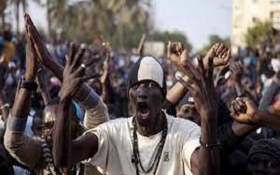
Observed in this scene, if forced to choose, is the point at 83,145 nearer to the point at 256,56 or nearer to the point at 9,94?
the point at 9,94

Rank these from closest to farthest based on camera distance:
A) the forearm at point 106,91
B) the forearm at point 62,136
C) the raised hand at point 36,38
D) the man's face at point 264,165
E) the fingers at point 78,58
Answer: the fingers at point 78,58 < the forearm at point 62,136 < the raised hand at point 36,38 < the man's face at point 264,165 < the forearm at point 106,91

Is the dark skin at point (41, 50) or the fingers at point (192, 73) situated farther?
the dark skin at point (41, 50)

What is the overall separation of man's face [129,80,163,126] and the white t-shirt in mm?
130

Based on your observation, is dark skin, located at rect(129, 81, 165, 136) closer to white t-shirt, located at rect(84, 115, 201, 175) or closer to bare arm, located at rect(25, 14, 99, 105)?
white t-shirt, located at rect(84, 115, 201, 175)

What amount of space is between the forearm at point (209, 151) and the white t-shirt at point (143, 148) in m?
0.29

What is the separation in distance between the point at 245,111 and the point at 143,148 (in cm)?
61

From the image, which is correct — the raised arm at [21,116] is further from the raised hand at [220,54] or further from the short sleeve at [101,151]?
the raised hand at [220,54]

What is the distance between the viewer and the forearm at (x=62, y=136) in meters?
4.07

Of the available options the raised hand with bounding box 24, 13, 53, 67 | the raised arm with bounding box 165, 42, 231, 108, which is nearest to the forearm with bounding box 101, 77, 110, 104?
the raised arm with bounding box 165, 42, 231, 108

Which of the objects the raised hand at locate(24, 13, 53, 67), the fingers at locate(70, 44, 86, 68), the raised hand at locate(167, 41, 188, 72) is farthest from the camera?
the raised hand at locate(167, 41, 188, 72)

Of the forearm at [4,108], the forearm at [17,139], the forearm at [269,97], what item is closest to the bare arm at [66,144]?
the forearm at [17,139]

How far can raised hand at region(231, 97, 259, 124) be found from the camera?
14.4 ft

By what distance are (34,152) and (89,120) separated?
0.75 m

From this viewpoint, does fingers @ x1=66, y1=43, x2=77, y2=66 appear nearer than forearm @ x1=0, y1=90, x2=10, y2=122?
Yes
